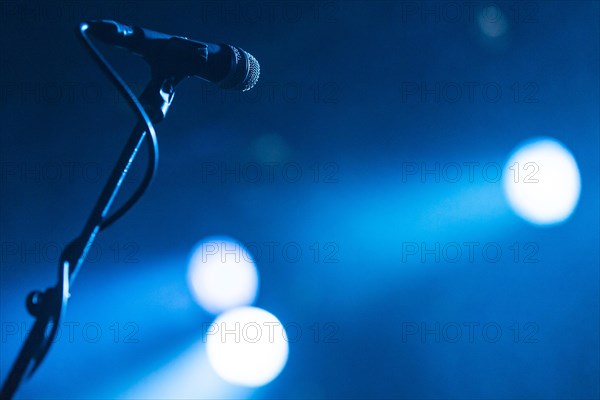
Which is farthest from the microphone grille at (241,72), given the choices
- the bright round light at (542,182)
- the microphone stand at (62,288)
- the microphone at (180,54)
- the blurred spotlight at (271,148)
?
the bright round light at (542,182)

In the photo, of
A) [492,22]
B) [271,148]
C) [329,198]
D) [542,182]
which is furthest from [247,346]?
[492,22]

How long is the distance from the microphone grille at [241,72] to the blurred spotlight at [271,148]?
41.8 inches

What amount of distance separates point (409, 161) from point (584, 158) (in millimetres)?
656

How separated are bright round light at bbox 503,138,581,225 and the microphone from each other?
4.73 ft

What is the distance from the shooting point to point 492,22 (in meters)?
2.10

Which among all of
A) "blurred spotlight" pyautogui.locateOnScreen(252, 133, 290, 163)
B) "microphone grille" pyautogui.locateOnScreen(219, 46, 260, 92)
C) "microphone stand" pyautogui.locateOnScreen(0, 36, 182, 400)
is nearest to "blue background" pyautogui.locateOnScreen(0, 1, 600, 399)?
"blurred spotlight" pyautogui.locateOnScreen(252, 133, 290, 163)

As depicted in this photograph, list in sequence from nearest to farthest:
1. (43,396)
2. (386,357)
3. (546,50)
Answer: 1. (43,396)
2. (386,357)
3. (546,50)

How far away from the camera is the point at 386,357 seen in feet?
6.50

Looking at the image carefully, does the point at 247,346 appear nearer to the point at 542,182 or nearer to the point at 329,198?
the point at 329,198

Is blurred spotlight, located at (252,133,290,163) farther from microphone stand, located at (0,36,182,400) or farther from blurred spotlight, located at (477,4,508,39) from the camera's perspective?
microphone stand, located at (0,36,182,400)

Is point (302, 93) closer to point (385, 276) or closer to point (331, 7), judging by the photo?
point (331, 7)

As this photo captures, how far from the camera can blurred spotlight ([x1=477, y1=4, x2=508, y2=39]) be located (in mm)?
2094

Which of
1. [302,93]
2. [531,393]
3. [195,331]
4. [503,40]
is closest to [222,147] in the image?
[302,93]

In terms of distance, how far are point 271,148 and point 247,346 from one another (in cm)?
69
